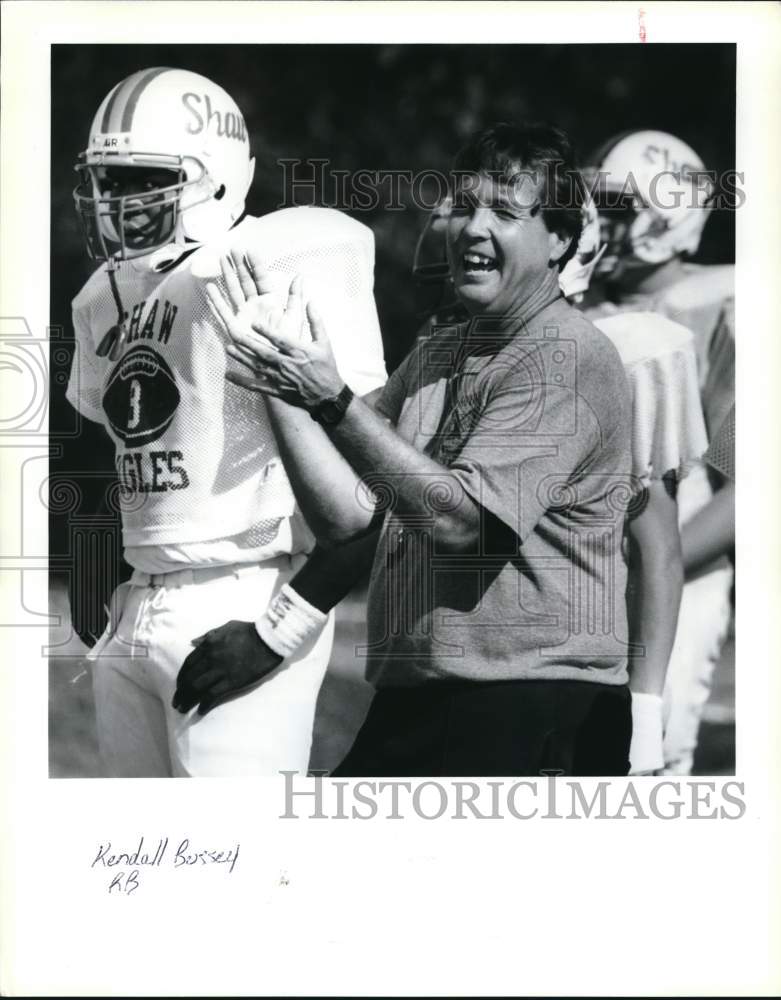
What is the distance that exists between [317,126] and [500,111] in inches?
16.3

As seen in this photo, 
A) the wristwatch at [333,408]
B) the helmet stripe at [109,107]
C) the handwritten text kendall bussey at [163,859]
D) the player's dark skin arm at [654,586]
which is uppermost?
the helmet stripe at [109,107]

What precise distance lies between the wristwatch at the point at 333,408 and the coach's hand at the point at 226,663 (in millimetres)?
497

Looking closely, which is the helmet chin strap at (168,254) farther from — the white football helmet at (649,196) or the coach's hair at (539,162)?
the white football helmet at (649,196)

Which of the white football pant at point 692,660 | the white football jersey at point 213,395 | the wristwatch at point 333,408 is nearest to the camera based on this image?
the wristwatch at point 333,408

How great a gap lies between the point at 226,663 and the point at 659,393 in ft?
3.83

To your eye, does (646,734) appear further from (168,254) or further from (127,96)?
(127,96)

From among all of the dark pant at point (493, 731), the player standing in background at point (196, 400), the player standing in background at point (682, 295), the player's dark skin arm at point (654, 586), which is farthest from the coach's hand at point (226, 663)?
the player standing in background at point (682, 295)

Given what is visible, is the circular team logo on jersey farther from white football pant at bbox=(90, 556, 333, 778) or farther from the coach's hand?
the coach's hand

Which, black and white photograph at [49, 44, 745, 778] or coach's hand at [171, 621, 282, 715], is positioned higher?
black and white photograph at [49, 44, 745, 778]

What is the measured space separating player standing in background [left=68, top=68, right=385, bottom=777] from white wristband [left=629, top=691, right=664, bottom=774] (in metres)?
0.73

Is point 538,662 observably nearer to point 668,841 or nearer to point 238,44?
point 668,841

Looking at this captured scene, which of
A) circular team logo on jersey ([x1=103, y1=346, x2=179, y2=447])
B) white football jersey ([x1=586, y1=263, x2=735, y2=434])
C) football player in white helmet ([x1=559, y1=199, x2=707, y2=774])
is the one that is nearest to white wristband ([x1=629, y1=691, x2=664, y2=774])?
football player in white helmet ([x1=559, y1=199, x2=707, y2=774])

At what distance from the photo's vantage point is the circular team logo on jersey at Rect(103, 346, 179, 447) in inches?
154

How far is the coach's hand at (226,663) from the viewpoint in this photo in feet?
12.8
